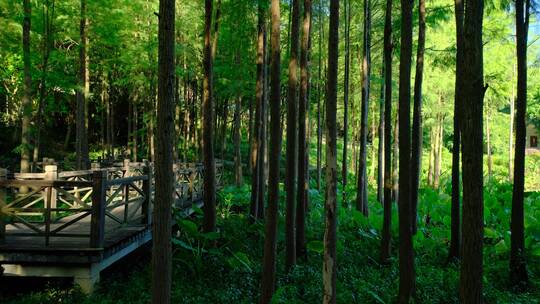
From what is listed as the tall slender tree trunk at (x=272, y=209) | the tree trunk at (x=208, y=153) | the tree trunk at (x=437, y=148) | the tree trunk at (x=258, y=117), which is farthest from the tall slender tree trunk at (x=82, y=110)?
the tree trunk at (x=437, y=148)

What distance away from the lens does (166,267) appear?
16.9 ft

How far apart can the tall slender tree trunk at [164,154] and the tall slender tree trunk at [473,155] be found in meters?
3.85

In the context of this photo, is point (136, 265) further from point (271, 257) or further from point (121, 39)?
point (121, 39)

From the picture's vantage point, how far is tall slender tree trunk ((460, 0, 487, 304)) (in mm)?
5539

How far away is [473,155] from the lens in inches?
219

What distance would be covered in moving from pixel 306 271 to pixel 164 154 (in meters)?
5.58

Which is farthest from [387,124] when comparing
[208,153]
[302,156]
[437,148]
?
[437,148]

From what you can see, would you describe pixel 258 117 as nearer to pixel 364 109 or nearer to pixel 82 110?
pixel 364 109

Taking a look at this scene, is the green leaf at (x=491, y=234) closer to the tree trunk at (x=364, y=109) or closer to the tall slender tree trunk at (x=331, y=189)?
the tree trunk at (x=364, y=109)

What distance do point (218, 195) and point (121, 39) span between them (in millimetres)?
8504

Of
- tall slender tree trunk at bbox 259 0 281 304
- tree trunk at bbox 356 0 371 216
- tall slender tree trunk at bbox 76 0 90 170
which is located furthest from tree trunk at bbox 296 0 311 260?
tall slender tree trunk at bbox 76 0 90 170

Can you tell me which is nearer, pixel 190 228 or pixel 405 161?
pixel 405 161

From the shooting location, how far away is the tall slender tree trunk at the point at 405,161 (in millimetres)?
7637

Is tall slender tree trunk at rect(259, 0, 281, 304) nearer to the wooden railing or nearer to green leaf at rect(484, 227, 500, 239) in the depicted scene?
the wooden railing
